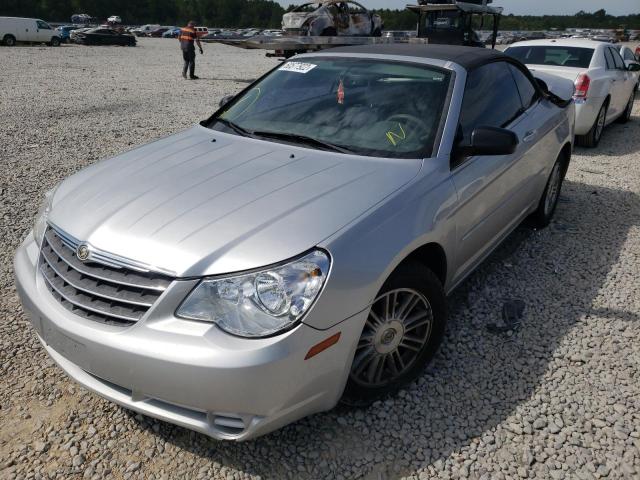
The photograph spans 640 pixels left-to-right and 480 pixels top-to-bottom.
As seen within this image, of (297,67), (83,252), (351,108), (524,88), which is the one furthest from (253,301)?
(524,88)

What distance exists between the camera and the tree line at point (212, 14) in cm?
7388

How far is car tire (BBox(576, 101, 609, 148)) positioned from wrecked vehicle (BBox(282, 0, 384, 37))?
10877mm

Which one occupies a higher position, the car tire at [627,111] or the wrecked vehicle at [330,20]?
the wrecked vehicle at [330,20]

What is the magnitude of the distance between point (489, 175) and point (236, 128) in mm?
1593

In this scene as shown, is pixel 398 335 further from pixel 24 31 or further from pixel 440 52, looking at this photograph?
pixel 24 31

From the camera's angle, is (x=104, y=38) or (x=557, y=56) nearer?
(x=557, y=56)

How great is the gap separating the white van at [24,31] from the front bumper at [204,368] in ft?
119

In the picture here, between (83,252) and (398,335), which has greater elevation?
(83,252)

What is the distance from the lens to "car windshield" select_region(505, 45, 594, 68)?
25.8 feet

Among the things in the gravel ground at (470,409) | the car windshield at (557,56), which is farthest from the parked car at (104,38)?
the gravel ground at (470,409)

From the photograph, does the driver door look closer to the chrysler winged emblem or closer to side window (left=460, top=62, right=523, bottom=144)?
side window (left=460, top=62, right=523, bottom=144)

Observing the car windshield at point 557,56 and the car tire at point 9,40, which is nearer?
the car windshield at point 557,56

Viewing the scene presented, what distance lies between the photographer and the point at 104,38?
122 ft

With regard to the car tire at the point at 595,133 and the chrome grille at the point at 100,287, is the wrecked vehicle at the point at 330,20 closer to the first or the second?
the car tire at the point at 595,133
